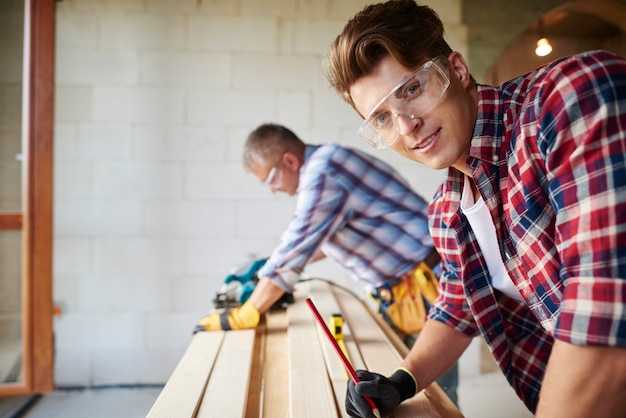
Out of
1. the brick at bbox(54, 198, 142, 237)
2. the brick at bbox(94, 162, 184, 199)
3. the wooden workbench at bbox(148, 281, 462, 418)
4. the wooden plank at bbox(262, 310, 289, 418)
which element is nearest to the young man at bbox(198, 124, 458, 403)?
the wooden plank at bbox(262, 310, 289, 418)

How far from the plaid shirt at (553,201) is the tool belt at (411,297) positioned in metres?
0.86

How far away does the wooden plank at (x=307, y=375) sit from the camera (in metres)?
1.09

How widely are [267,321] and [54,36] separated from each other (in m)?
2.45

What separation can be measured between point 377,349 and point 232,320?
59cm

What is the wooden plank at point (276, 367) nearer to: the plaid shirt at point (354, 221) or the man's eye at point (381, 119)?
the plaid shirt at point (354, 221)

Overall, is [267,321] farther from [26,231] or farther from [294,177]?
[26,231]

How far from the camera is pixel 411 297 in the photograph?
211cm

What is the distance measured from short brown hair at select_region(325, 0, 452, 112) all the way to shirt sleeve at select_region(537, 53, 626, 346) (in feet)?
1.06

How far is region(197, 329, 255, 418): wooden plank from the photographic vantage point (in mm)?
1073

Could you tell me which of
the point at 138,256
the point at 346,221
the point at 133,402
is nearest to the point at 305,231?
the point at 346,221

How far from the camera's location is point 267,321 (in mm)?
1951

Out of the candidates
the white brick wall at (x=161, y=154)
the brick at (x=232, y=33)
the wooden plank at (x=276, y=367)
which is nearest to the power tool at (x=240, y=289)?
the wooden plank at (x=276, y=367)

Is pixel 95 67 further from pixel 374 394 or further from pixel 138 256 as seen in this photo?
pixel 374 394

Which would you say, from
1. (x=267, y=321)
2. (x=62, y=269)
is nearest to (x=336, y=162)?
(x=267, y=321)
